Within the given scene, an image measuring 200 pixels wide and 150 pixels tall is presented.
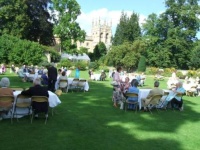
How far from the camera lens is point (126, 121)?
32.1ft

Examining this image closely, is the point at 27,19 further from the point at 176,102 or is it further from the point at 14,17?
the point at 176,102

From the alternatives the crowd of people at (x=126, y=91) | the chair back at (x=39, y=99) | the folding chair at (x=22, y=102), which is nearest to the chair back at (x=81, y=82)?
the crowd of people at (x=126, y=91)

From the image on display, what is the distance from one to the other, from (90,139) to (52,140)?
940mm

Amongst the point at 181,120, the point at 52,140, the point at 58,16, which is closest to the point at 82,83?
the point at 181,120

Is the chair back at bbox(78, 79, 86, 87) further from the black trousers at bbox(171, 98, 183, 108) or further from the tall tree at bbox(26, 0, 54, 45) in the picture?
the tall tree at bbox(26, 0, 54, 45)

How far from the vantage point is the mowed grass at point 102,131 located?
22.9 ft

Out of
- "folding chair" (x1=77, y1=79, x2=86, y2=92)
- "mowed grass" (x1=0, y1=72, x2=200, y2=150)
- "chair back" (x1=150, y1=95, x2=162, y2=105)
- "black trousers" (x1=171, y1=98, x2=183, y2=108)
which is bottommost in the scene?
"mowed grass" (x1=0, y1=72, x2=200, y2=150)

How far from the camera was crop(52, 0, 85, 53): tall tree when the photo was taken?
53.6 m

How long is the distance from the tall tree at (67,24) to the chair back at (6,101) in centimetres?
4559

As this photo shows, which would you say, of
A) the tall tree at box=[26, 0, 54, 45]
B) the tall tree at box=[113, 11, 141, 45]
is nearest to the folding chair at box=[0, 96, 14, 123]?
the tall tree at box=[26, 0, 54, 45]

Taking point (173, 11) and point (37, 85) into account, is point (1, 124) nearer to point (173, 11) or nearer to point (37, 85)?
point (37, 85)

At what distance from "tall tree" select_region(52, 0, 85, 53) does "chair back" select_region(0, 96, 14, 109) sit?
45.6 m

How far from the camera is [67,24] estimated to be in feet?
177

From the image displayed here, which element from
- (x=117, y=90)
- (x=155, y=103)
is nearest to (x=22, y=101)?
(x=117, y=90)
